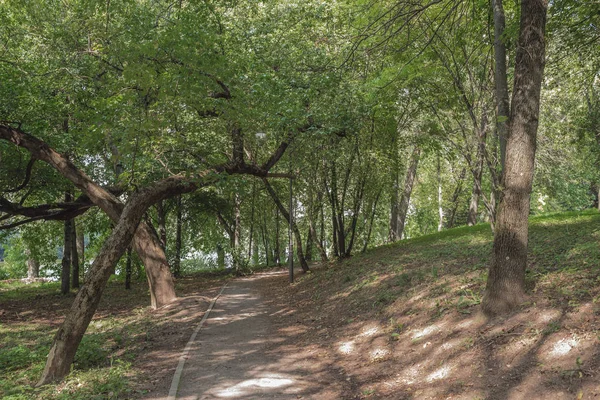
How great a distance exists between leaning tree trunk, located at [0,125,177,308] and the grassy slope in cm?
566

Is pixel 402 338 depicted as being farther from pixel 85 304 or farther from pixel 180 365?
pixel 85 304

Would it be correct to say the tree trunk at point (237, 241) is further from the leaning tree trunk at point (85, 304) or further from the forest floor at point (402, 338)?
the leaning tree trunk at point (85, 304)

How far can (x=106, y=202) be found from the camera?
12188 millimetres

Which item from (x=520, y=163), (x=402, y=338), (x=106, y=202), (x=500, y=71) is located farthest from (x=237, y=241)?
(x=520, y=163)

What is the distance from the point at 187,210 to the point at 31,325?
538 inches

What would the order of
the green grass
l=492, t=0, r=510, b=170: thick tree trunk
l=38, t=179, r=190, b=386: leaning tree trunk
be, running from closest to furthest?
the green grass
l=38, t=179, r=190, b=386: leaning tree trunk
l=492, t=0, r=510, b=170: thick tree trunk

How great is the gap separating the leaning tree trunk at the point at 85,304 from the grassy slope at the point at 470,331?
4.30 m

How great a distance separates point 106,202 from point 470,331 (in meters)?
9.39

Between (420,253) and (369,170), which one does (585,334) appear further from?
(369,170)

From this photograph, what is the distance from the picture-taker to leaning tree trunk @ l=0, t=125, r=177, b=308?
36.9 feet

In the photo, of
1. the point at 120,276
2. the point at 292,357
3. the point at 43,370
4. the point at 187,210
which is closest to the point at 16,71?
A: the point at 43,370

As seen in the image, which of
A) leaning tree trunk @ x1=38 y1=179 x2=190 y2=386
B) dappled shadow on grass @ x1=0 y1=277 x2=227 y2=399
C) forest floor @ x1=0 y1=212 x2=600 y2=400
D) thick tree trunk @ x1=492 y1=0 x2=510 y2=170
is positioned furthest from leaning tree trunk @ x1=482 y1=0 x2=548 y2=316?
leaning tree trunk @ x1=38 y1=179 x2=190 y2=386

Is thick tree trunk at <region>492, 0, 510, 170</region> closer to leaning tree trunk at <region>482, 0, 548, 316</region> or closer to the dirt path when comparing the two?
leaning tree trunk at <region>482, 0, 548, 316</region>

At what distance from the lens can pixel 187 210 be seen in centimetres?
2706
